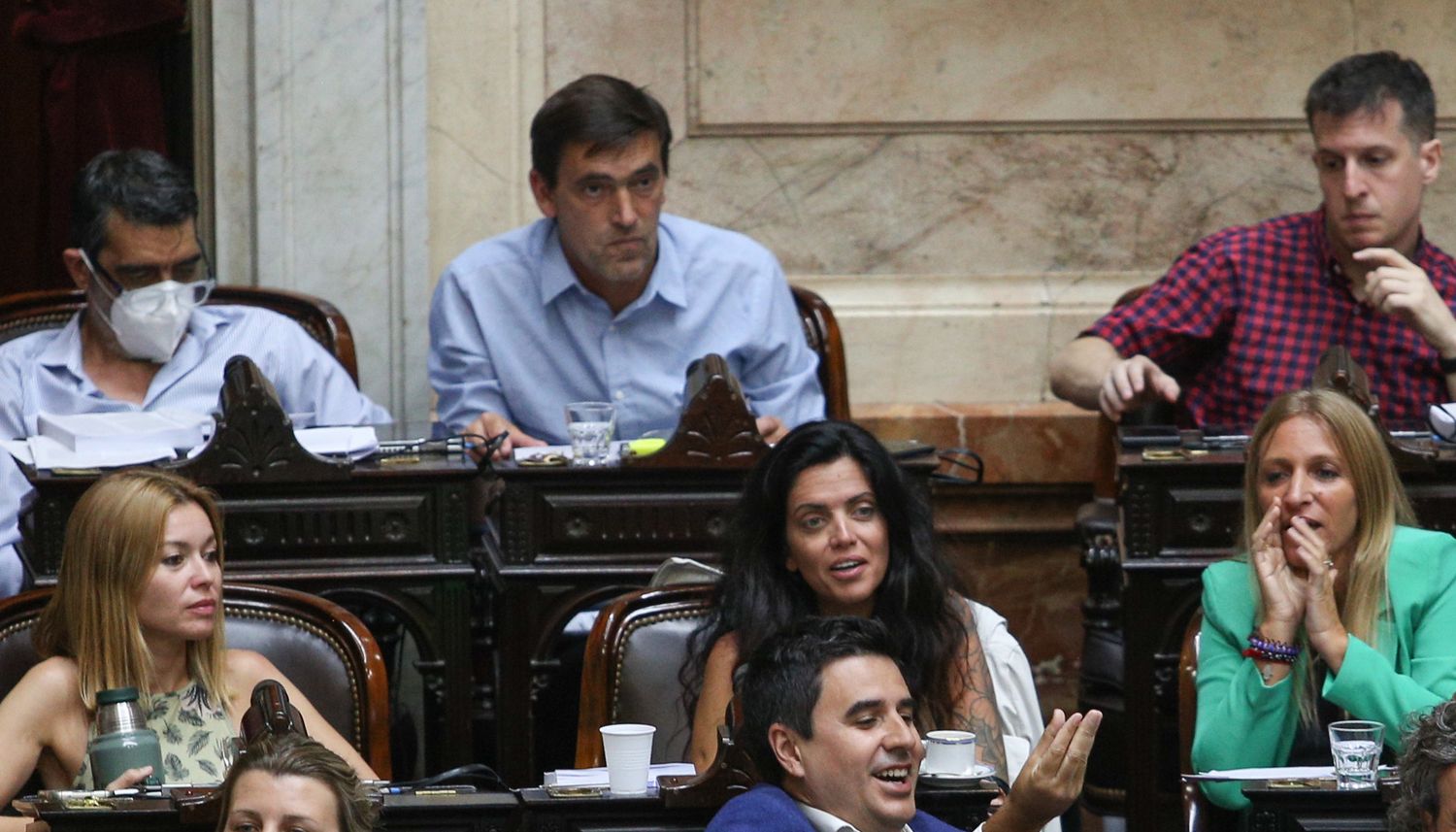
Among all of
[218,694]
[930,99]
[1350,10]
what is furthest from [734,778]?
[1350,10]

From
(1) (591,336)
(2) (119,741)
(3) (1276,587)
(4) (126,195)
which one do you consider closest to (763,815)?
(2) (119,741)

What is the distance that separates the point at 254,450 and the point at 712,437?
0.82m

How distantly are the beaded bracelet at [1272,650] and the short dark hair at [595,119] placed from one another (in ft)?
6.00

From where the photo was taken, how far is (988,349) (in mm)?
5648

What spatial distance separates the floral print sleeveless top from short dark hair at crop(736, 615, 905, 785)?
0.85m

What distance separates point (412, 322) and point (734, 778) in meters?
2.73

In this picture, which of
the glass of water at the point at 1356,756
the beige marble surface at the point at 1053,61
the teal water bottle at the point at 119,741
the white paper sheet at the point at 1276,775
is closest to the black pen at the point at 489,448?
the teal water bottle at the point at 119,741

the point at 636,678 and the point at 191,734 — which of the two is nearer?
the point at 191,734

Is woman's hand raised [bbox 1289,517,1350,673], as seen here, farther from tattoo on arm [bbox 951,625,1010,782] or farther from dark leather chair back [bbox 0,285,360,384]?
dark leather chair back [bbox 0,285,360,384]

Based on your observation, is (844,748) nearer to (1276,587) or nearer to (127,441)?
(1276,587)

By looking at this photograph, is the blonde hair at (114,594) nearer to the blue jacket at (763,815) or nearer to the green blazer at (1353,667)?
the blue jacket at (763,815)

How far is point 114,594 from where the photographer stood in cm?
339

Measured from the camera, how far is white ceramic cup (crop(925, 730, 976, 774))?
9.80 ft

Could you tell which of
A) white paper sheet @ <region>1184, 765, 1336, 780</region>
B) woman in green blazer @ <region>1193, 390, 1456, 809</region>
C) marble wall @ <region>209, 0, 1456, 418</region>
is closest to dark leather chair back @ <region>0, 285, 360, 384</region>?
marble wall @ <region>209, 0, 1456, 418</region>
